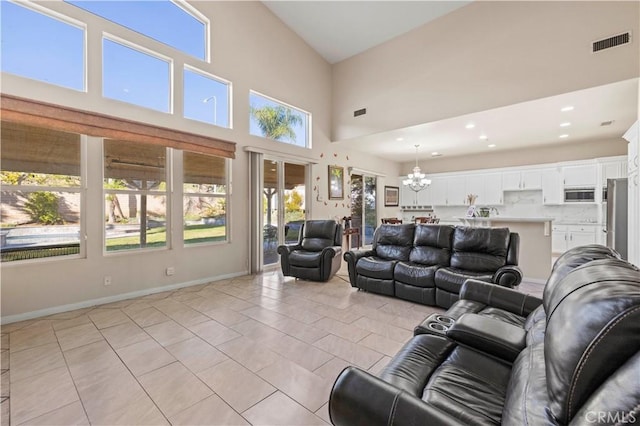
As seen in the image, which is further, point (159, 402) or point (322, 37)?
point (322, 37)

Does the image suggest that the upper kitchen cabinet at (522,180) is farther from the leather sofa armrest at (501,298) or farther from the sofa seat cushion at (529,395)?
the sofa seat cushion at (529,395)

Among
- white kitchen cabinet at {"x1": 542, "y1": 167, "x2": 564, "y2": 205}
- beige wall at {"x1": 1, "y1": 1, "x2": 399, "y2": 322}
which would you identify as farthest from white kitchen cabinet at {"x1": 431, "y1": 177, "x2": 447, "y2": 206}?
beige wall at {"x1": 1, "y1": 1, "x2": 399, "y2": 322}

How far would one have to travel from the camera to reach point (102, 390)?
198 cm

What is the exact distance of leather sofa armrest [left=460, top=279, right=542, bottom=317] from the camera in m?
2.12

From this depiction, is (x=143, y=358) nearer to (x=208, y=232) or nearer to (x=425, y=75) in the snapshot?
(x=208, y=232)

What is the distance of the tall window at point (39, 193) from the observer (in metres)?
3.16

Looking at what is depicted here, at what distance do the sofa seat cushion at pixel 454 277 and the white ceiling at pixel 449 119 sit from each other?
3.16 metres

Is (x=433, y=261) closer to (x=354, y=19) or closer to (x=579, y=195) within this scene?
(x=354, y=19)

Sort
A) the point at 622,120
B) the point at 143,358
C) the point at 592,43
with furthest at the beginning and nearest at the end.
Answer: the point at 622,120, the point at 592,43, the point at 143,358

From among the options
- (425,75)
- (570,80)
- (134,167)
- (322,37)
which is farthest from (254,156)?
(570,80)

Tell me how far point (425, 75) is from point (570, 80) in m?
2.29

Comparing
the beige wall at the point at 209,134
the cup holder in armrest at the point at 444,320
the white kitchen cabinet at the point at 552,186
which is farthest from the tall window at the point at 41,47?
the white kitchen cabinet at the point at 552,186

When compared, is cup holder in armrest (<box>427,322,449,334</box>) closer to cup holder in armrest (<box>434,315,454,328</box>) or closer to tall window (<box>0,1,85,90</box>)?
cup holder in armrest (<box>434,315,454,328</box>)

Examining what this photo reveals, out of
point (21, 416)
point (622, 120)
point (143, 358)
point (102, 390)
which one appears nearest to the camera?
point (21, 416)
